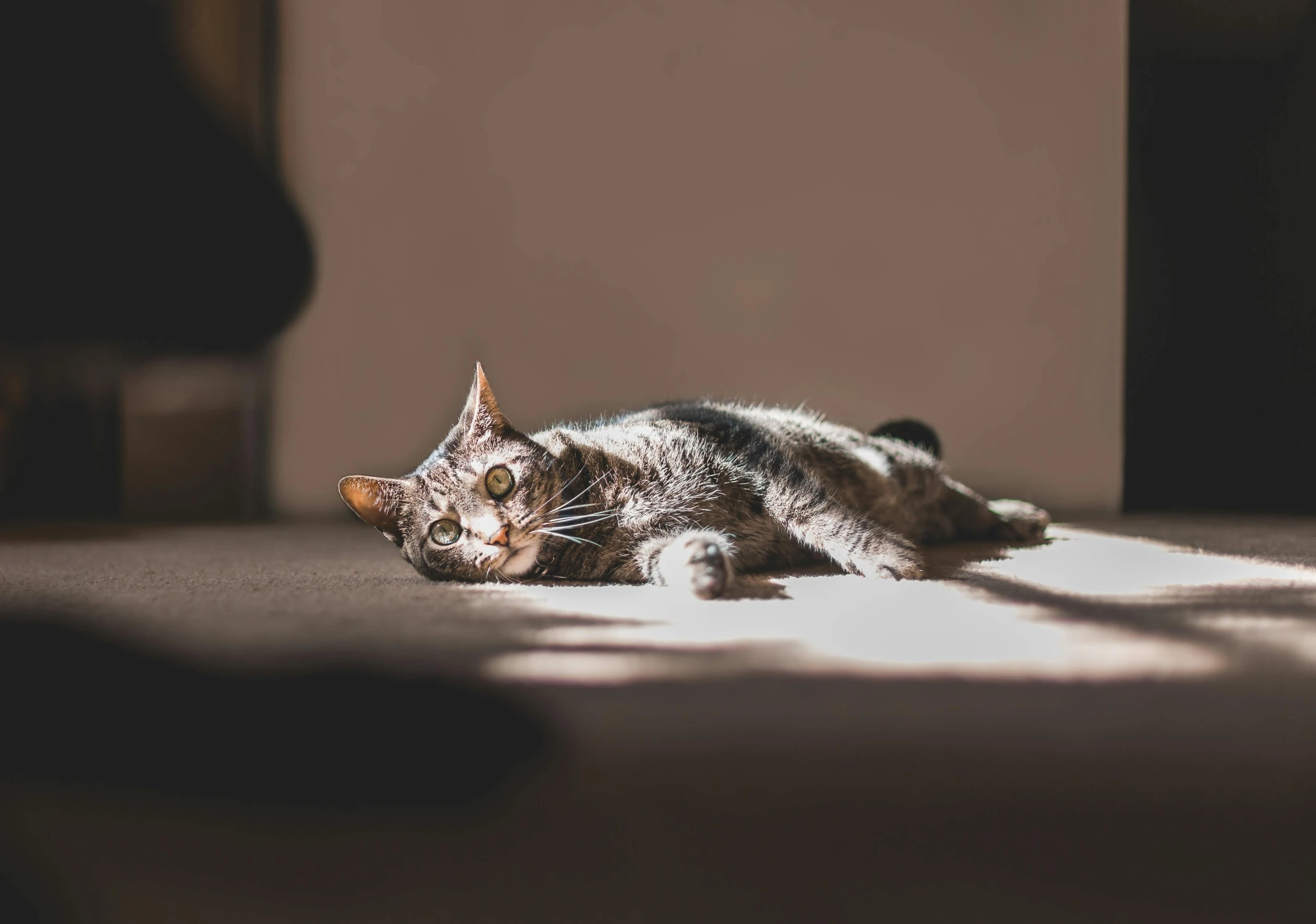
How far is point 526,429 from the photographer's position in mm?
2260

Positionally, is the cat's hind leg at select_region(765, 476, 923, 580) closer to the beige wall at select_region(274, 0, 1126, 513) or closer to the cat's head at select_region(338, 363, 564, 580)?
the cat's head at select_region(338, 363, 564, 580)

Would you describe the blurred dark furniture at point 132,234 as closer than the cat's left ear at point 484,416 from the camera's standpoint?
No

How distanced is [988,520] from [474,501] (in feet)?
3.23

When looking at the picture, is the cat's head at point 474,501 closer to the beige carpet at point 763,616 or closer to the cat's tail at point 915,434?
the beige carpet at point 763,616

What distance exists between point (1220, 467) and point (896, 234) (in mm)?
1188

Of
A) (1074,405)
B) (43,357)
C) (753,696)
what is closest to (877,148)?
(1074,405)

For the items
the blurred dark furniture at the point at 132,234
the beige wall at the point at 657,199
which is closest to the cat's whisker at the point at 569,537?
the beige wall at the point at 657,199

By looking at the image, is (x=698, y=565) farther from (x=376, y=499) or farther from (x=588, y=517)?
(x=376, y=499)

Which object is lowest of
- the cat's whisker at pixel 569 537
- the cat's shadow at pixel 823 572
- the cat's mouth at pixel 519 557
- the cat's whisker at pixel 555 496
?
the cat's shadow at pixel 823 572

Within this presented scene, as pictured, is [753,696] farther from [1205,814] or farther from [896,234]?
[896,234]

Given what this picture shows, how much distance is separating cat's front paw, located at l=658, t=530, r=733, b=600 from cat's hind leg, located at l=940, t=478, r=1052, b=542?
637 millimetres

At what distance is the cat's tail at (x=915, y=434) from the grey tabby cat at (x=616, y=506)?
42 centimetres

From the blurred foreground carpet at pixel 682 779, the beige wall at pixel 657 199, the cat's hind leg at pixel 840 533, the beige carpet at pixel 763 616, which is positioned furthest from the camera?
the beige wall at pixel 657 199

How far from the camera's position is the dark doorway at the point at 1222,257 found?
7.23 feet
